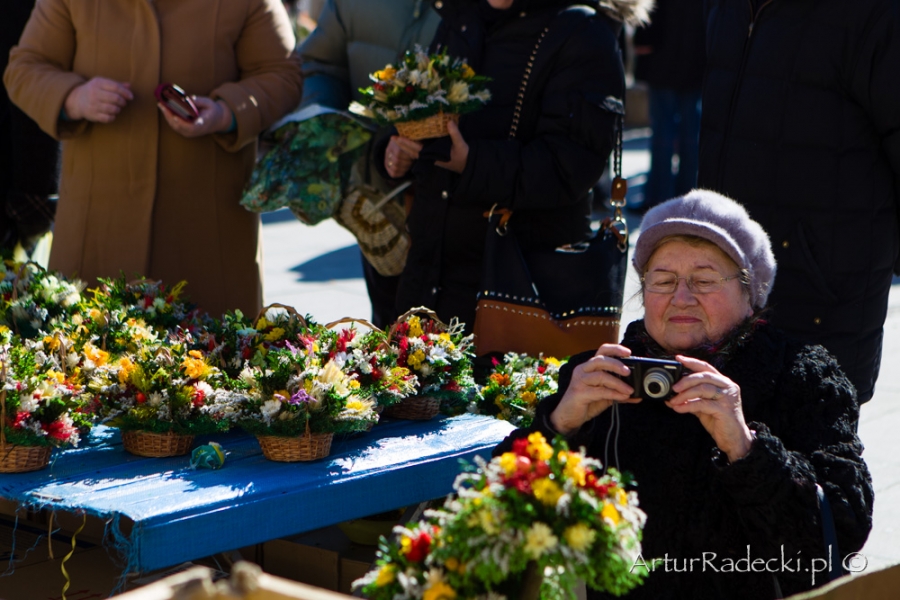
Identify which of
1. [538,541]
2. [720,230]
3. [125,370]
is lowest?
[538,541]

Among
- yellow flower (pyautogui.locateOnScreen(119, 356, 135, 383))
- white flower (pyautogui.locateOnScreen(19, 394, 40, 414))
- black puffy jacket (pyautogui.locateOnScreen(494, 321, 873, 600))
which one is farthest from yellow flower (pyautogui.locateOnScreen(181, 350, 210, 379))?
black puffy jacket (pyautogui.locateOnScreen(494, 321, 873, 600))

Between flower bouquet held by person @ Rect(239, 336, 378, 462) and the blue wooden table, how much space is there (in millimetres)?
39

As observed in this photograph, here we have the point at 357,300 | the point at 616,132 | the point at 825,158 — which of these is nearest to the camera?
the point at 825,158

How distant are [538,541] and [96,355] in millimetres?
1511

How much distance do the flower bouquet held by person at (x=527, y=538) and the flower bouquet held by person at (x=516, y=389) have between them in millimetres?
1271

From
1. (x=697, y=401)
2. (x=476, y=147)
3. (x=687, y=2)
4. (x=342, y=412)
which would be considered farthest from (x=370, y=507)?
(x=687, y=2)

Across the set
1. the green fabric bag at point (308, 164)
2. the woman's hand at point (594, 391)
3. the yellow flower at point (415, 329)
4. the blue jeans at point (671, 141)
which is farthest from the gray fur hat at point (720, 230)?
the blue jeans at point (671, 141)

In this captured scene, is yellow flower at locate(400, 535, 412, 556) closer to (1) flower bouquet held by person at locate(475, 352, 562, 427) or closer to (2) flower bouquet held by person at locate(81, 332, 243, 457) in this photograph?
(2) flower bouquet held by person at locate(81, 332, 243, 457)

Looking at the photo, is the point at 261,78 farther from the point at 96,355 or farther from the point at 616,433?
the point at 616,433

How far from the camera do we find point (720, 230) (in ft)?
8.03

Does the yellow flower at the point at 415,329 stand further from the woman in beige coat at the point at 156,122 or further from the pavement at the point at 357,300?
the woman in beige coat at the point at 156,122

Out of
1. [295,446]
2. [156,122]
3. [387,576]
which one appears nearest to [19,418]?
[295,446]

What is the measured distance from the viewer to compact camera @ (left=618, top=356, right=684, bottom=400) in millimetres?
2111

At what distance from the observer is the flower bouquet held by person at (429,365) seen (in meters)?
2.82
